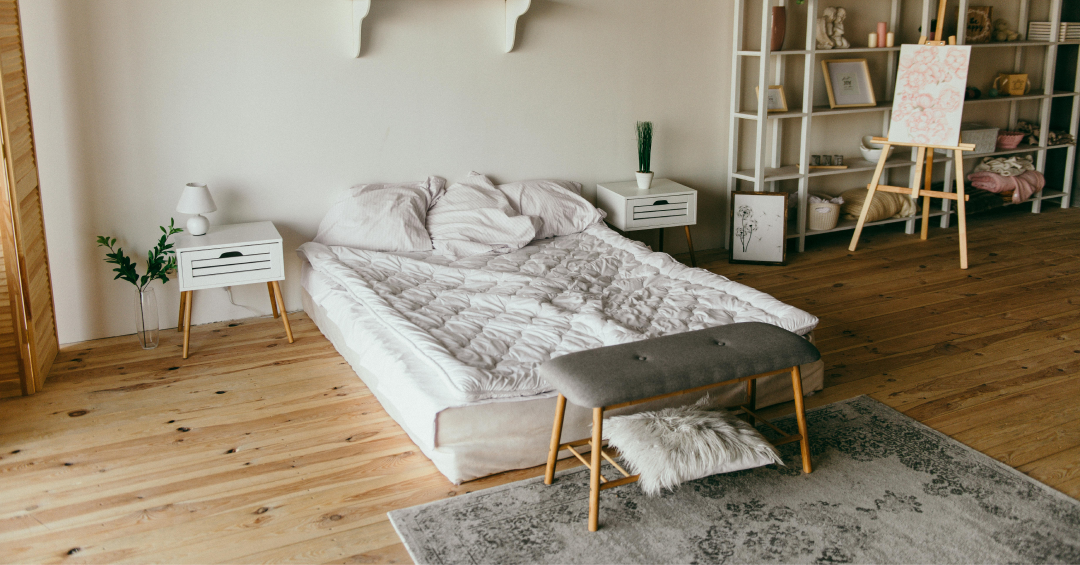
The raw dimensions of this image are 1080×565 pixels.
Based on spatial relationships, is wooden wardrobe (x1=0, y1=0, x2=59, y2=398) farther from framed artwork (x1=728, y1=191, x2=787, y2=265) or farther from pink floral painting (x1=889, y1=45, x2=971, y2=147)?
pink floral painting (x1=889, y1=45, x2=971, y2=147)

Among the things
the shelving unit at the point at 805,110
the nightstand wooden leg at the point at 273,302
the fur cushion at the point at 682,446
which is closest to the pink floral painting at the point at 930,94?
the shelving unit at the point at 805,110

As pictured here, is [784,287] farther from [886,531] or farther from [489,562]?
[489,562]

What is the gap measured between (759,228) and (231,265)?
2.81m

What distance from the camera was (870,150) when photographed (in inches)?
207

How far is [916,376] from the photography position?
3184 millimetres

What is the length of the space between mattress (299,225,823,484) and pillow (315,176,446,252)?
0.09 meters

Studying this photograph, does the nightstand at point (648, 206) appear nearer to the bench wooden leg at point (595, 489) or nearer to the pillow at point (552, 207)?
the pillow at point (552, 207)

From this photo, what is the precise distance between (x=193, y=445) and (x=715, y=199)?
3.37 metres

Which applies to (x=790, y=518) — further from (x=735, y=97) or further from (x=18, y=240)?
(x=735, y=97)

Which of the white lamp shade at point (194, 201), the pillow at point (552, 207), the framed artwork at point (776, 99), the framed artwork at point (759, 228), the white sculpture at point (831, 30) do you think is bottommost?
the framed artwork at point (759, 228)

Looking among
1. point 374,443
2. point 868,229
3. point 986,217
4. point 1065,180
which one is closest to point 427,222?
point 374,443

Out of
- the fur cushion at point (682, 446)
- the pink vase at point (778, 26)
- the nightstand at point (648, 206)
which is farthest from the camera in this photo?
the pink vase at point (778, 26)

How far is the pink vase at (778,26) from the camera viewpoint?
15.3ft

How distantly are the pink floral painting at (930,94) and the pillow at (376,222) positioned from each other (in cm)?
280
